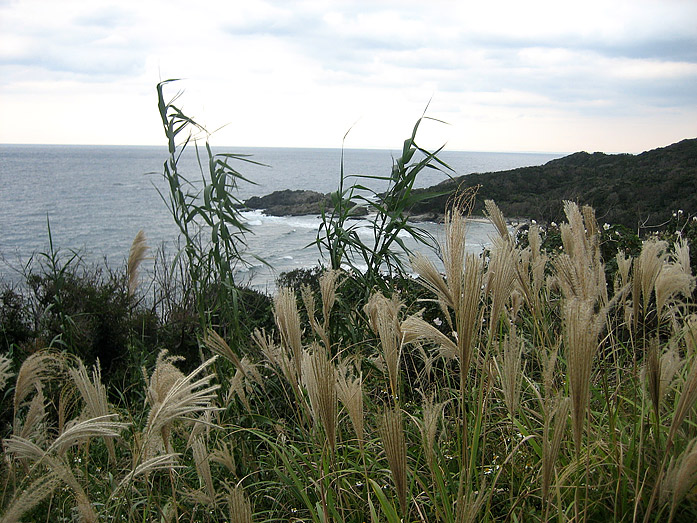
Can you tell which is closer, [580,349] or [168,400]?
Result: [580,349]

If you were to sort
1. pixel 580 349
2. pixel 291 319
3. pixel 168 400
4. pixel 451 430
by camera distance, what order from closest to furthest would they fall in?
pixel 580 349 → pixel 168 400 → pixel 291 319 → pixel 451 430

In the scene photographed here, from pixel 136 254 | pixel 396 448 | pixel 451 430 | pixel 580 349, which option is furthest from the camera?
pixel 136 254

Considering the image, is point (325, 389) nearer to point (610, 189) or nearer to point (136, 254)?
point (136, 254)

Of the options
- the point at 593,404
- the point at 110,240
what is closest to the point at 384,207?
the point at 593,404

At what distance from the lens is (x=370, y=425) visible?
241cm

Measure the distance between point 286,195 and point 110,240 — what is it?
398 inches

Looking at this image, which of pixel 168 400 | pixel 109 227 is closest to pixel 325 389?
pixel 168 400

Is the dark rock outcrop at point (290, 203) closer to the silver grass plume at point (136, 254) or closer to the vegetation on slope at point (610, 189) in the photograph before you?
the vegetation on slope at point (610, 189)

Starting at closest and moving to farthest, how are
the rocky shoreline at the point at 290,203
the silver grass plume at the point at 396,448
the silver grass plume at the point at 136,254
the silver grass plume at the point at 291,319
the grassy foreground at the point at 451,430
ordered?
the silver grass plume at the point at 396,448 → the grassy foreground at the point at 451,430 → the silver grass plume at the point at 291,319 → the silver grass plume at the point at 136,254 → the rocky shoreline at the point at 290,203

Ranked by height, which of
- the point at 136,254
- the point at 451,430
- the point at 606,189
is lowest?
the point at 451,430

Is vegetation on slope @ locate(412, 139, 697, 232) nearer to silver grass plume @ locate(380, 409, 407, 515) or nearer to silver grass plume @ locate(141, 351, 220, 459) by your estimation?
silver grass plume @ locate(141, 351, 220, 459)

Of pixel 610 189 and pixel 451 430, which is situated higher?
pixel 610 189

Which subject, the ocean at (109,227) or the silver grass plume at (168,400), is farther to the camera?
the ocean at (109,227)

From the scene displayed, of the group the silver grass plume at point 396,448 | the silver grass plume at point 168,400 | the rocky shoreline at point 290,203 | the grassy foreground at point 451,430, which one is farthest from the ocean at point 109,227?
the silver grass plume at point 396,448
